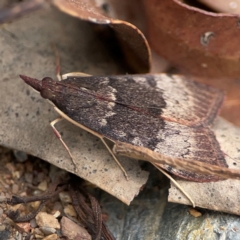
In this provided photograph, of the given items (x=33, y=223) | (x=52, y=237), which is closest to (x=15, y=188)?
(x=33, y=223)

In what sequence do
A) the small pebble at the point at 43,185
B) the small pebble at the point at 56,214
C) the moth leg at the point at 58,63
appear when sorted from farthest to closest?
the moth leg at the point at 58,63
the small pebble at the point at 43,185
the small pebble at the point at 56,214

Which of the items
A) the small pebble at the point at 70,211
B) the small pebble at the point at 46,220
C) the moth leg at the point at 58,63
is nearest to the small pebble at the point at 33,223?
the small pebble at the point at 46,220

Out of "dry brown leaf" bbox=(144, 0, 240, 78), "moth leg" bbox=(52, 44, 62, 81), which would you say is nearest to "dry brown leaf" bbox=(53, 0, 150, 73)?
"dry brown leaf" bbox=(144, 0, 240, 78)

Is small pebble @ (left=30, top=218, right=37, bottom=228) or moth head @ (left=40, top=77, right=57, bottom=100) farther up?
moth head @ (left=40, top=77, right=57, bottom=100)

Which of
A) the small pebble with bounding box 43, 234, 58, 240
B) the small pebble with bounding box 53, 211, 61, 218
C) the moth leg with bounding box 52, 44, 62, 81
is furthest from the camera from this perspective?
the moth leg with bounding box 52, 44, 62, 81

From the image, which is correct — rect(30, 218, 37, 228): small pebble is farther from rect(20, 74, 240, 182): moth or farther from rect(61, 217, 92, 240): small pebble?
rect(20, 74, 240, 182): moth

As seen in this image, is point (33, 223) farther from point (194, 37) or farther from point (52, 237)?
point (194, 37)

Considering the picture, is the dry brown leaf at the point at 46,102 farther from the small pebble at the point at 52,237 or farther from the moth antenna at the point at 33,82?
the small pebble at the point at 52,237

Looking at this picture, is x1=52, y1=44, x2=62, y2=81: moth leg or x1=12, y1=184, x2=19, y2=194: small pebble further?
x1=52, y1=44, x2=62, y2=81: moth leg

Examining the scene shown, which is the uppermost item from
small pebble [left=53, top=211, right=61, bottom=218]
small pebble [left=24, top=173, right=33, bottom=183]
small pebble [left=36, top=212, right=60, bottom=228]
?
small pebble [left=36, top=212, right=60, bottom=228]
